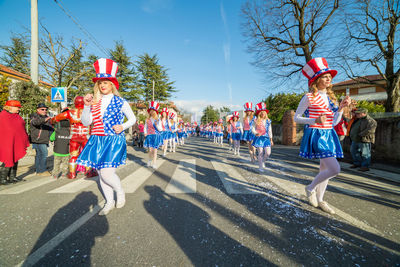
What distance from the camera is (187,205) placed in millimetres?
2812

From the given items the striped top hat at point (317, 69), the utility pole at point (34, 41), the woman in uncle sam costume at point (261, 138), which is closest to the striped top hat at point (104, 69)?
the striped top hat at point (317, 69)

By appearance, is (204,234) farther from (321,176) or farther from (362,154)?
(362,154)

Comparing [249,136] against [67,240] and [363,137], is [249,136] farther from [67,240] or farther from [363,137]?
[67,240]

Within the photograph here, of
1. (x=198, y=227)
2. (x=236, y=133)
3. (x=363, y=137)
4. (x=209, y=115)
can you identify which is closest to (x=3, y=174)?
(x=198, y=227)

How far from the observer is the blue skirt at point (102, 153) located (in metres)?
2.49

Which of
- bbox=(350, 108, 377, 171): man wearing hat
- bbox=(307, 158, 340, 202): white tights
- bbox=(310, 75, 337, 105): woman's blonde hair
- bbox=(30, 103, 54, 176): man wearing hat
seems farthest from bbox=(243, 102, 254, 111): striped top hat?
bbox=(30, 103, 54, 176): man wearing hat

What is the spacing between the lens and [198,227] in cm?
216

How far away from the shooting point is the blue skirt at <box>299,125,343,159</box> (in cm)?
264

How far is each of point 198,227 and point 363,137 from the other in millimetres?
6760

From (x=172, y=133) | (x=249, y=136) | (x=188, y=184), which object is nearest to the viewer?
(x=188, y=184)

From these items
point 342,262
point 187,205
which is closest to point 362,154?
point 342,262

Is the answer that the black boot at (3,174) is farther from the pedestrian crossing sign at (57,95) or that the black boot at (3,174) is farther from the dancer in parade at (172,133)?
the dancer in parade at (172,133)

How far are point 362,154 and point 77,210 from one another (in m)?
8.16

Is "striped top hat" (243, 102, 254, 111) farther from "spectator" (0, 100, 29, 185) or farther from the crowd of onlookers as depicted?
"spectator" (0, 100, 29, 185)
